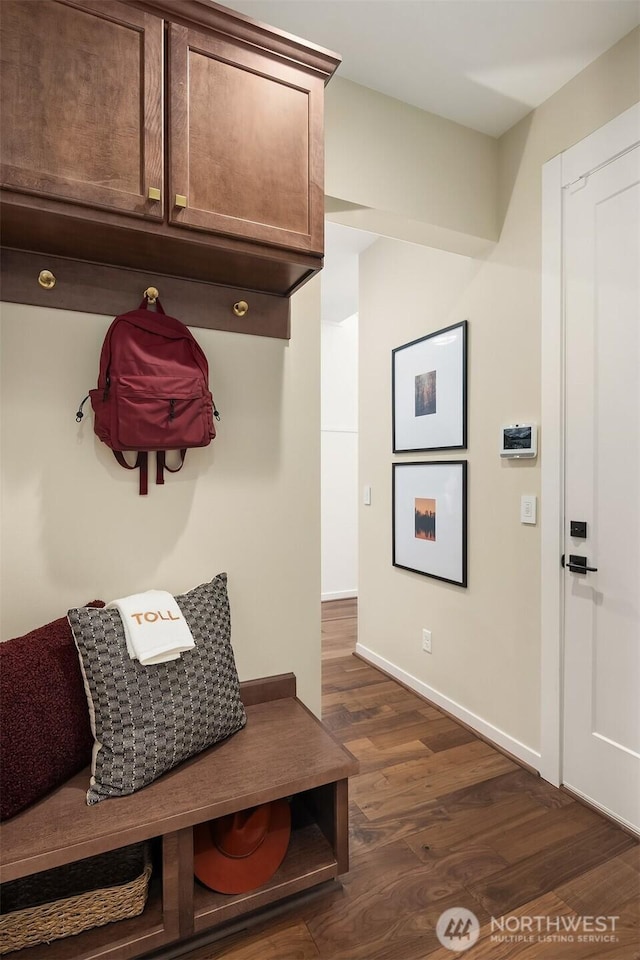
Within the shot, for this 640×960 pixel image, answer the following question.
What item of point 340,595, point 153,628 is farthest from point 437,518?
point 340,595

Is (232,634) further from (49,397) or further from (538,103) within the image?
(538,103)

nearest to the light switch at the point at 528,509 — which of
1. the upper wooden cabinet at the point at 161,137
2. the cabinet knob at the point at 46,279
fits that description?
the upper wooden cabinet at the point at 161,137

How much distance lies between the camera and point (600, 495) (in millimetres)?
1891

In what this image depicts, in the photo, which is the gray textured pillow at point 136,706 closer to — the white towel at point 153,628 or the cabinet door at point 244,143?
the white towel at point 153,628

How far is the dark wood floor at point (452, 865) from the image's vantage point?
1.34 m

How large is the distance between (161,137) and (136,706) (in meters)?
1.40

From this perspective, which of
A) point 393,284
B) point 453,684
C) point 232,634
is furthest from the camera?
point 393,284

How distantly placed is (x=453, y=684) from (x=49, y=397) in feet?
7.59

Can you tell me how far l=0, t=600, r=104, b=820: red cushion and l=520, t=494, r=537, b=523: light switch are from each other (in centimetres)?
179

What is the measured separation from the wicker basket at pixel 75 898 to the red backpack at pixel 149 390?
1.04m

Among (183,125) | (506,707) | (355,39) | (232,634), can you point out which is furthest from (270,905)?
(355,39)

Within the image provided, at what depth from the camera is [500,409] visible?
2.39 meters

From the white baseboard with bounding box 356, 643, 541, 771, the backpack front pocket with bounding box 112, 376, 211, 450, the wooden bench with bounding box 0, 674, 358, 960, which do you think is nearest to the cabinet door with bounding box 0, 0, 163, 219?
the backpack front pocket with bounding box 112, 376, 211, 450

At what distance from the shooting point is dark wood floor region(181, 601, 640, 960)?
134 cm
